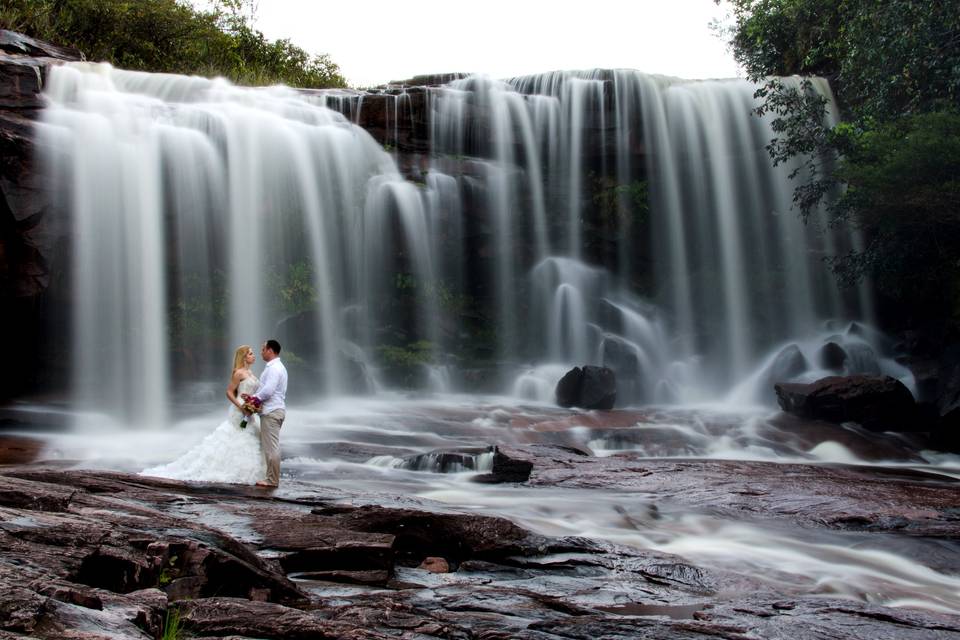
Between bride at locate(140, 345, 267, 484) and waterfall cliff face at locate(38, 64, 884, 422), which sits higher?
waterfall cliff face at locate(38, 64, 884, 422)

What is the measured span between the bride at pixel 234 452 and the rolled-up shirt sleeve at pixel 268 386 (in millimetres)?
136

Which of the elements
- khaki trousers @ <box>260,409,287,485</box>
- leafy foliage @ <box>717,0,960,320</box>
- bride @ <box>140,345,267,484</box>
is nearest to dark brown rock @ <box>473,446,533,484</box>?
khaki trousers @ <box>260,409,287,485</box>

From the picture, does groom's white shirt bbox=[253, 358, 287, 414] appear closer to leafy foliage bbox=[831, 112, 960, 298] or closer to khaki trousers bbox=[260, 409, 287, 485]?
khaki trousers bbox=[260, 409, 287, 485]

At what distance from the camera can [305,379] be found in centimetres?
2155

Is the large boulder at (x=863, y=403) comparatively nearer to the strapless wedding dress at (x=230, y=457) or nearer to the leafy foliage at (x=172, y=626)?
the strapless wedding dress at (x=230, y=457)

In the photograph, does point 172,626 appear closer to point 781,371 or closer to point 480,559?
point 480,559

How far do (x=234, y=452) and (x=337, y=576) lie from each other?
456 centimetres

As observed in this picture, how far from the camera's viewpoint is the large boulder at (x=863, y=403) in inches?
731

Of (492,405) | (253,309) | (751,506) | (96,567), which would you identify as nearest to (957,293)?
(492,405)

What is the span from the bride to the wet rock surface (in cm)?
67

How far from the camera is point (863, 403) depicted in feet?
61.0

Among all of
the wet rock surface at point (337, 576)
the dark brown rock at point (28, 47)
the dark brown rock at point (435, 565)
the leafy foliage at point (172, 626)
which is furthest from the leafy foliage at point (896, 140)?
the dark brown rock at point (28, 47)

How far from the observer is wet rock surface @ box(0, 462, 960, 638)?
4.20 metres

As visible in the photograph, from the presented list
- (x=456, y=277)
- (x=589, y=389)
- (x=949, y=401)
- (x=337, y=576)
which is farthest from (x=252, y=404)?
(x=456, y=277)
